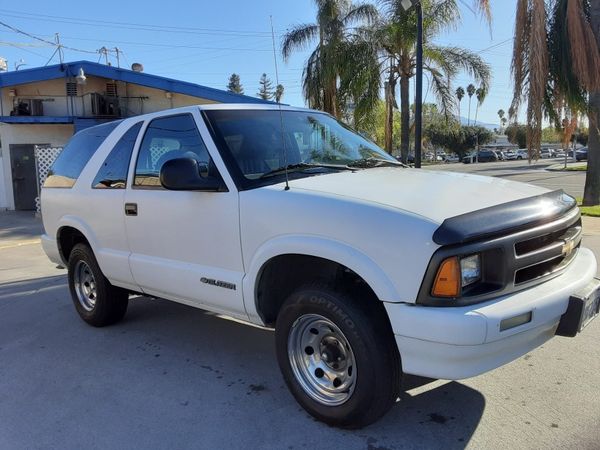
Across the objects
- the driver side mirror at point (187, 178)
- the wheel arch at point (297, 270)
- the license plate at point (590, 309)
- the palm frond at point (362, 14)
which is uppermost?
the palm frond at point (362, 14)

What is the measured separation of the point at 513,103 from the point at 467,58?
486cm

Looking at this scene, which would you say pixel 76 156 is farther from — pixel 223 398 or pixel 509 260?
pixel 509 260

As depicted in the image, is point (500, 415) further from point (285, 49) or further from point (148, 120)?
point (285, 49)

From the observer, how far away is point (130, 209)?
14.3ft

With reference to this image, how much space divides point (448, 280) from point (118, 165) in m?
3.23

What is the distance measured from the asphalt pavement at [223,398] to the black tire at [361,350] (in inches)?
6.1

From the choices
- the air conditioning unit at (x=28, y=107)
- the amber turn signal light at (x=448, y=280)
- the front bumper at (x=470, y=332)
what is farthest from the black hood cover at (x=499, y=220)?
the air conditioning unit at (x=28, y=107)

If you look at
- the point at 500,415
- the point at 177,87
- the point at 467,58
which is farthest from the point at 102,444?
the point at 467,58

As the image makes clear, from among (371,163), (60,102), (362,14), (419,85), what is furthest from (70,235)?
(362,14)

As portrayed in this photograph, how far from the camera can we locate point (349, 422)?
9.96 feet

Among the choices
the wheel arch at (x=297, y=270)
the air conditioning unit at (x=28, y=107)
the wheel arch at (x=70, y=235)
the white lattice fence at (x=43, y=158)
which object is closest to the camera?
the wheel arch at (x=297, y=270)

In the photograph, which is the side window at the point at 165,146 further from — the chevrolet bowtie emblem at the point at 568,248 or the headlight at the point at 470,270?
the chevrolet bowtie emblem at the point at 568,248

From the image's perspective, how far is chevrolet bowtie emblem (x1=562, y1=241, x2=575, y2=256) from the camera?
10.3ft

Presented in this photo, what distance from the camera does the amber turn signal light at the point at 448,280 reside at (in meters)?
2.58
